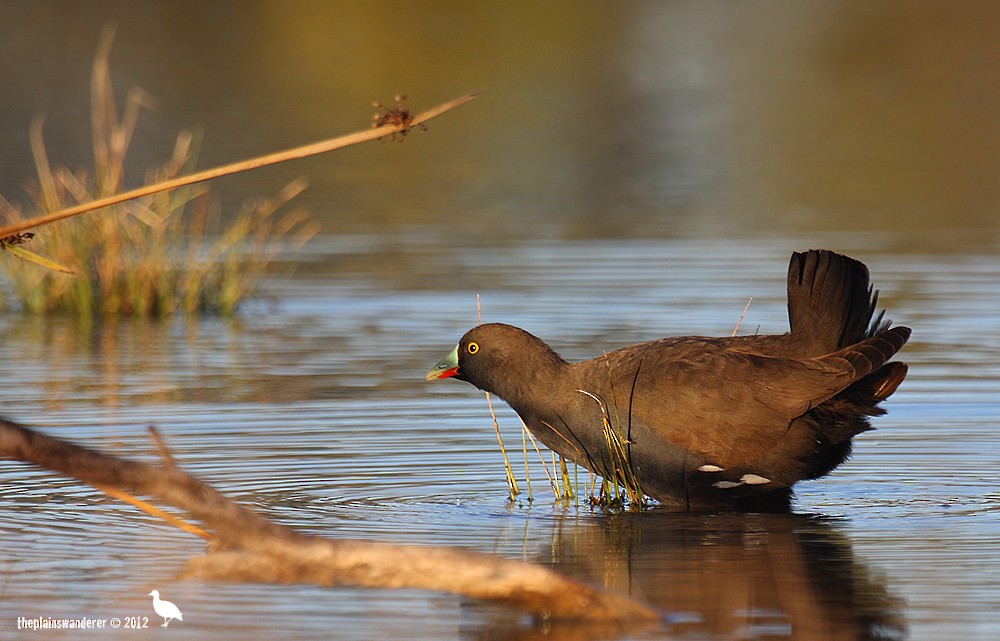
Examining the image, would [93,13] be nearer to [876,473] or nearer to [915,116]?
[915,116]

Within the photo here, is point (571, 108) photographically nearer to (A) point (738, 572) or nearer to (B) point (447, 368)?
(B) point (447, 368)

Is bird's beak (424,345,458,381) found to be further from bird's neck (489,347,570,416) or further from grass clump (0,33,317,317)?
grass clump (0,33,317,317)

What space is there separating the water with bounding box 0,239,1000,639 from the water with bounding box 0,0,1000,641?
0.10ft

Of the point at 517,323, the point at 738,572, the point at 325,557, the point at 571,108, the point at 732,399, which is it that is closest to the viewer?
the point at 325,557

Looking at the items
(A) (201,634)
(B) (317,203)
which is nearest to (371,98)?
(B) (317,203)

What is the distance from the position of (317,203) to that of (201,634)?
56.4ft

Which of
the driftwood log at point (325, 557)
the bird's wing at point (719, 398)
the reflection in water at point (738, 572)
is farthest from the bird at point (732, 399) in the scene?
Result: the driftwood log at point (325, 557)

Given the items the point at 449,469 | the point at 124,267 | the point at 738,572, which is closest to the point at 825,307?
the point at 738,572

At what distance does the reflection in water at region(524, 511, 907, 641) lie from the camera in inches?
266

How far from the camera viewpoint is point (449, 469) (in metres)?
10.0

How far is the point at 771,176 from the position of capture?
85.4ft

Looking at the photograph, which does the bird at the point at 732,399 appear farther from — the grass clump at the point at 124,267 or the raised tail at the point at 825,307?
the grass clump at the point at 124,267

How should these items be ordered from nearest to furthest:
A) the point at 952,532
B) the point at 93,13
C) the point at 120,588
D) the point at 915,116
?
the point at 120,588 < the point at 952,532 < the point at 915,116 < the point at 93,13

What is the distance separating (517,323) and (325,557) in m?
8.61
